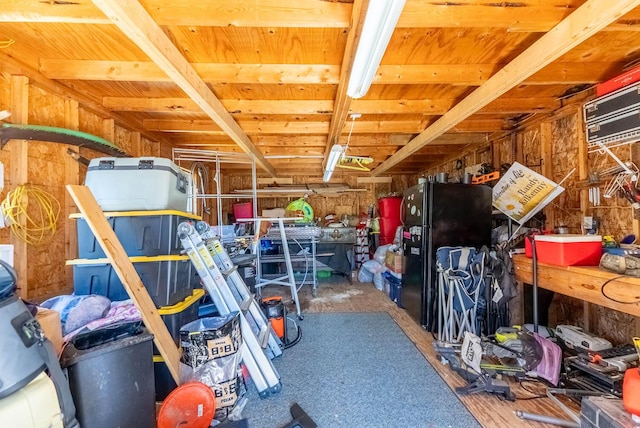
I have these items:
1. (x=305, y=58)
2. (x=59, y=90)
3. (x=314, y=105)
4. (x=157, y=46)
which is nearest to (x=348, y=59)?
(x=305, y=58)

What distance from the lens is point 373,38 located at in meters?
1.39

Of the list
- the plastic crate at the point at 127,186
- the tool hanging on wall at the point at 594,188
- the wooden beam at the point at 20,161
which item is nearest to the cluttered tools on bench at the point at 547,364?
the tool hanging on wall at the point at 594,188

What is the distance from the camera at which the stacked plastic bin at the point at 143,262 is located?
6.44ft

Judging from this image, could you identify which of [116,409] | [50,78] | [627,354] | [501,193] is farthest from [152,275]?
[501,193]

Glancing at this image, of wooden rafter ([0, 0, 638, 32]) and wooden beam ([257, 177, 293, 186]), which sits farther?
wooden beam ([257, 177, 293, 186])

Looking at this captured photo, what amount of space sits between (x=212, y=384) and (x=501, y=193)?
3532 mm

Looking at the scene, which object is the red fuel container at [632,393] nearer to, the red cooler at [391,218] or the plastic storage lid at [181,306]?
the plastic storage lid at [181,306]

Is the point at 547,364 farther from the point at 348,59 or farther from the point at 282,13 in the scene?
the point at 282,13

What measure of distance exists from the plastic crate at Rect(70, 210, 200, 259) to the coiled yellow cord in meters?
0.52

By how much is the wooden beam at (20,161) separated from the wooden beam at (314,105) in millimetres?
719

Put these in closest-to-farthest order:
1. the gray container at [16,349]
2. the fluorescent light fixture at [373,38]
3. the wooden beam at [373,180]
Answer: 1. the gray container at [16,349]
2. the fluorescent light fixture at [373,38]
3. the wooden beam at [373,180]

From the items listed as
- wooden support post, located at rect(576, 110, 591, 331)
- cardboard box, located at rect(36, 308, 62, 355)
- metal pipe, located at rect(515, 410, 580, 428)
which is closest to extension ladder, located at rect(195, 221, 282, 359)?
cardboard box, located at rect(36, 308, 62, 355)

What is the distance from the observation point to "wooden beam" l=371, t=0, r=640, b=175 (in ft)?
4.67

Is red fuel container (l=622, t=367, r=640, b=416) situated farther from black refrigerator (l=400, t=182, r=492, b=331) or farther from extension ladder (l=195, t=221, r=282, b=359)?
extension ladder (l=195, t=221, r=282, b=359)
